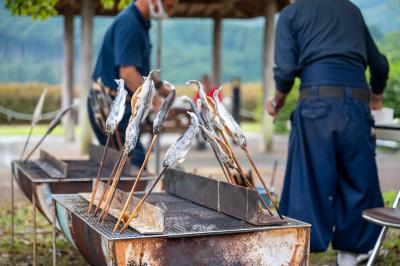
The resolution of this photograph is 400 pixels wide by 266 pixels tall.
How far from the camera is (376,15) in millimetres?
9234

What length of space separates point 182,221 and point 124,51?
2.19 m

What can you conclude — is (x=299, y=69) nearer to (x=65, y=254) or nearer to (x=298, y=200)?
(x=298, y=200)

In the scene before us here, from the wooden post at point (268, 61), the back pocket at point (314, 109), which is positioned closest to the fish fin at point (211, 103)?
the back pocket at point (314, 109)

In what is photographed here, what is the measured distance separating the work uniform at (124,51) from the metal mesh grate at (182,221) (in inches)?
61.8

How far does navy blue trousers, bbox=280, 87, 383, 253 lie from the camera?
4.56 metres

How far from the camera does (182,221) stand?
3260 millimetres

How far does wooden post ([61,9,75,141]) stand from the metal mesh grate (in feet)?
37.6

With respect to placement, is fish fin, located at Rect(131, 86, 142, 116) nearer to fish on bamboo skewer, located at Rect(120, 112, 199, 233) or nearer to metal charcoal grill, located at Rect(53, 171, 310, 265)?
fish on bamboo skewer, located at Rect(120, 112, 199, 233)

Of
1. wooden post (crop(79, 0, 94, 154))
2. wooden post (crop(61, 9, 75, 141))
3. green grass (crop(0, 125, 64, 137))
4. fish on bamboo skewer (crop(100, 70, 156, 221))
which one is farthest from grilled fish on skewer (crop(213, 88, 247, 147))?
green grass (crop(0, 125, 64, 137))

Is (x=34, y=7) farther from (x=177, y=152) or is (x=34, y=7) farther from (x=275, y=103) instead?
(x=177, y=152)

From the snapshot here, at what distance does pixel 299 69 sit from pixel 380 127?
2.04 feet

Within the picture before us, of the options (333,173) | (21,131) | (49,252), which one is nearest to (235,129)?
(333,173)

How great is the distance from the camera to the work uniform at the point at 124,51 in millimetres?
5227

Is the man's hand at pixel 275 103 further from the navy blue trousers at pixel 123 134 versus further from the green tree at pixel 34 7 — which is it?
the green tree at pixel 34 7
